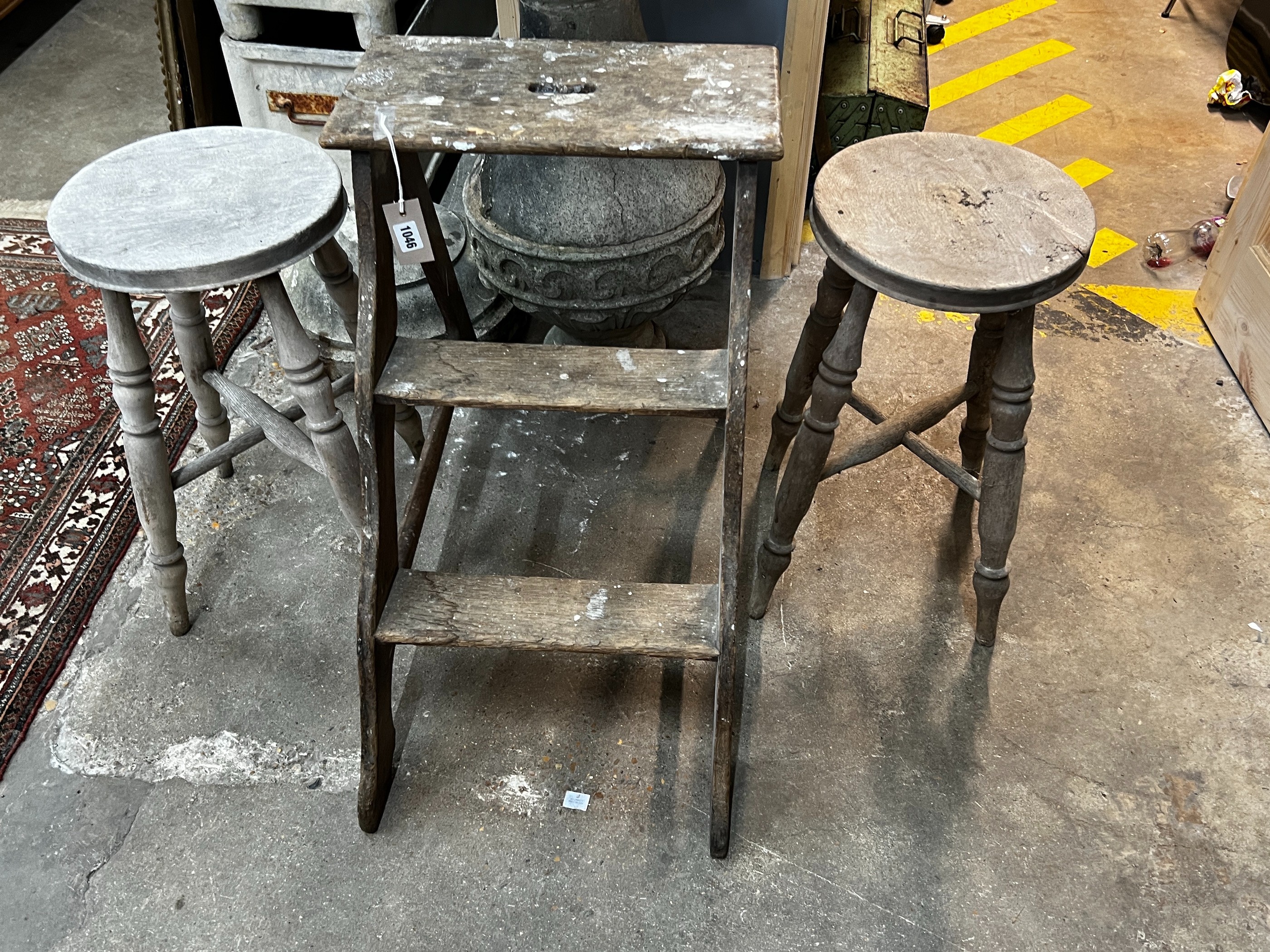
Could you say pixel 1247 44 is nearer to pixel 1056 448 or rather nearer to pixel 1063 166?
pixel 1063 166

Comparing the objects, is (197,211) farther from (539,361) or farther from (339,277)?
(539,361)

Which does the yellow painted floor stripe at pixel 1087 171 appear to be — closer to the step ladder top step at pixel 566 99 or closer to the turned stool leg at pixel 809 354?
the turned stool leg at pixel 809 354

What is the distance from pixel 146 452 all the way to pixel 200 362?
0.28 meters

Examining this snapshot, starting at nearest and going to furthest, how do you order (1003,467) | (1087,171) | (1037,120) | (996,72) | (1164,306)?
(1003,467), (1164,306), (1087,171), (1037,120), (996,72)

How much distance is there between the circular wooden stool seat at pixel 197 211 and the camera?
1489mm

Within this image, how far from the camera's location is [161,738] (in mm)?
1760

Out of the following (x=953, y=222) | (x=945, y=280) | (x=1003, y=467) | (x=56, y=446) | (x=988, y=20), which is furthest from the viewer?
(x=988, y=20)

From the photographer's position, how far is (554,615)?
159cm

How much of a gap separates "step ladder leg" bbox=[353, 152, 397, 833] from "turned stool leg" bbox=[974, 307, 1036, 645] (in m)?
1.03

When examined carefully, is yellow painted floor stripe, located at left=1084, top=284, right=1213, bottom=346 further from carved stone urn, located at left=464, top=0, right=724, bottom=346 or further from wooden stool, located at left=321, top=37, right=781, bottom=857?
wooden stool, located at left=321, top=37, right=781, bottom=857

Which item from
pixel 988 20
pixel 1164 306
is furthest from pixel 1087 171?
pixel 988 20

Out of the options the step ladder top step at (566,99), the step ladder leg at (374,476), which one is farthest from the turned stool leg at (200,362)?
the step ladder top step at (566,99)

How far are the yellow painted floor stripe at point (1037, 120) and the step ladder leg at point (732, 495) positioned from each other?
2.40 m

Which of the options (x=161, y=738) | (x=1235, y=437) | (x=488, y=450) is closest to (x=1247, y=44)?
(x=1235, y=437)
